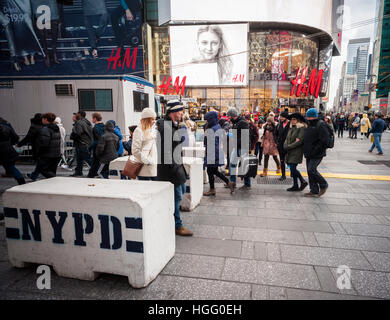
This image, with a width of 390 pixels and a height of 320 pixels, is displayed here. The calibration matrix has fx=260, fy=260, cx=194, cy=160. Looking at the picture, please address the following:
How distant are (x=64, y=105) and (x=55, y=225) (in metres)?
8.76

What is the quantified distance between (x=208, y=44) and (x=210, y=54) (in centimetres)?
124

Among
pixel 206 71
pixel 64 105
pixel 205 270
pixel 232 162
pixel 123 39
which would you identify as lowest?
pixel 205 270

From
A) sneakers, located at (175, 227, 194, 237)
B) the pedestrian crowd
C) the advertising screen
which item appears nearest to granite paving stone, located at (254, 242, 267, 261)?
sneakers, located at (175, 227, 194, 237)

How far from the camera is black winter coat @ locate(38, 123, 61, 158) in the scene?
5.82m

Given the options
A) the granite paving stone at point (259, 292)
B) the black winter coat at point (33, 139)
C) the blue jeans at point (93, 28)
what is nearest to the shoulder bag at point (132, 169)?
the granite paving stone at point (259, 292)

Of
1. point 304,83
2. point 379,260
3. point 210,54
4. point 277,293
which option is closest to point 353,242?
point 379,260

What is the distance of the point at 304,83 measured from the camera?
35.4 m

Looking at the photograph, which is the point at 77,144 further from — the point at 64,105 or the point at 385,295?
the point at 385,295

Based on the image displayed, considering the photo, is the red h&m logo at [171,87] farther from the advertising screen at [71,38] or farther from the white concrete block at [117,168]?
the white concrete block at [117,168]

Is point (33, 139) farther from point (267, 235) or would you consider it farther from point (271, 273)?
point (271, 273)

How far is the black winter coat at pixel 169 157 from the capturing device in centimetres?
377

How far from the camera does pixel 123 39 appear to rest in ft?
85.9

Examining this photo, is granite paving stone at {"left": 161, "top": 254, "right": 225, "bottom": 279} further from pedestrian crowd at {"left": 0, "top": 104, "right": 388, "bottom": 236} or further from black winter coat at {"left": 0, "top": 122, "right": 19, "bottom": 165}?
black winter coat at {"left": 0, "top": 122, "right": 19, "bottom": 165}
